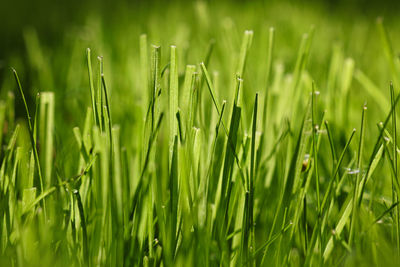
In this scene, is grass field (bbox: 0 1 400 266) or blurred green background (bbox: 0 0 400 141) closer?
grass field (bbox: 0 1 400 266)

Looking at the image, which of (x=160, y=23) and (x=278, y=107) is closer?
(x=278, y=107)

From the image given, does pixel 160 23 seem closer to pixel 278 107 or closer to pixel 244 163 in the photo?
pixel 278 107

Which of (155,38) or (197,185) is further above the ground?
(155,38)

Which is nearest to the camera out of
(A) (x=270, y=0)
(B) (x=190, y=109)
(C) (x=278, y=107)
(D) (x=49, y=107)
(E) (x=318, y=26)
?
(B) (x=190, y=109)

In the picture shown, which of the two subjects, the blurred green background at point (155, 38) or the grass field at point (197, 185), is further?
the blurred green background at point (155, 38)

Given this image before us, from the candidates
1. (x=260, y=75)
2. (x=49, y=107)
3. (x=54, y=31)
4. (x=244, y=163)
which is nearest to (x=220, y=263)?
(x=244, y=163)

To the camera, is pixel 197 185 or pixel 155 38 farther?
pixel 155 38

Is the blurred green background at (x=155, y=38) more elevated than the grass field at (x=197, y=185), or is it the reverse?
the blurred green background at (x=155, y=38)

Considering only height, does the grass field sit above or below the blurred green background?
below

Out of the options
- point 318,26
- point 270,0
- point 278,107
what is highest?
point 270,0

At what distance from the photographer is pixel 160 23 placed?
5.74 ft

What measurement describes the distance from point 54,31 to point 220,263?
150 centimetres

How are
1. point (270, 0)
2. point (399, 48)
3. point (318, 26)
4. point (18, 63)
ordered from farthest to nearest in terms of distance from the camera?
point (270, 0) → point (318, 26) → point (399, 48) → point (18, 63)

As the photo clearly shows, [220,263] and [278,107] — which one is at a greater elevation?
[278,107]
